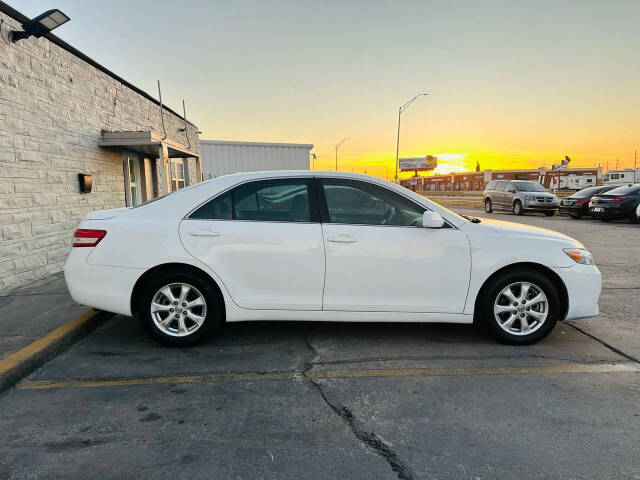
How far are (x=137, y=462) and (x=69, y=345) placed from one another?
87.2 inches

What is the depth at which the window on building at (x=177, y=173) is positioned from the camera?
14.5m

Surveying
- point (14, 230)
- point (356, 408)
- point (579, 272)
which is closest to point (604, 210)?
point (579, 272)

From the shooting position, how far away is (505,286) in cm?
394

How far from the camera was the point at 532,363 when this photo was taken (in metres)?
3.66

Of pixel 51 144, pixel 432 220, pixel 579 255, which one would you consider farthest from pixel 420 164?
pixel 432 220

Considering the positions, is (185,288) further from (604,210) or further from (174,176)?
(604,210)

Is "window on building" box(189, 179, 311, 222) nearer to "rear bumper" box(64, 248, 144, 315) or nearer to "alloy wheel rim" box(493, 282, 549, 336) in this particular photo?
"rear bumper" box(64, 248, 144, 315)

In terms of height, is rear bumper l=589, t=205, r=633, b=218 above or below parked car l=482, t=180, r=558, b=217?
below

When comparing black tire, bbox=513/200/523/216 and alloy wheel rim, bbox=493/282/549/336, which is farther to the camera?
black tire, bbox=513/200/523/216

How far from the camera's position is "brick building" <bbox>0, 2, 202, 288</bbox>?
570cm

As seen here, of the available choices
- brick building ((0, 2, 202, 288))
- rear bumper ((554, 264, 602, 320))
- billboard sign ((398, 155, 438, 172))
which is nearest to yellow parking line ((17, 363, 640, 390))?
rear bumper ((554, 264, 602, 320))

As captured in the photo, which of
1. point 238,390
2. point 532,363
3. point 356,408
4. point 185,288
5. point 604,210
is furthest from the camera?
point 604,210

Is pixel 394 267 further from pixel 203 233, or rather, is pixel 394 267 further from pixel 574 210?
pixel 574 210

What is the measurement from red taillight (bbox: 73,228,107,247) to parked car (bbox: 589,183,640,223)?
62.0 feet
